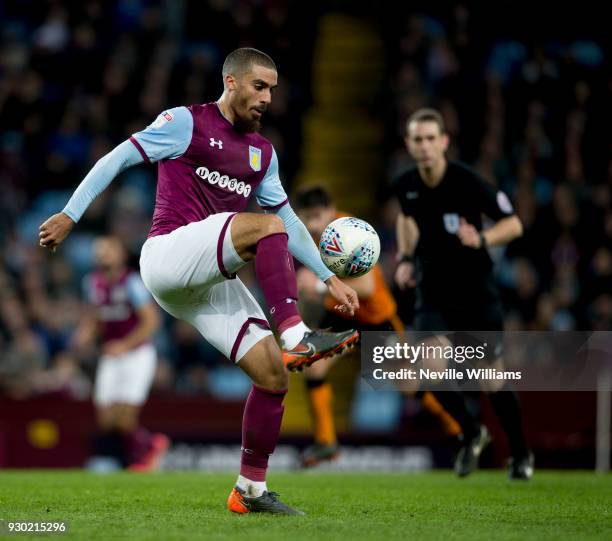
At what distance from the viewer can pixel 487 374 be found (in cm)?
777

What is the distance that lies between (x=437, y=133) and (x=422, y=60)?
7.34m

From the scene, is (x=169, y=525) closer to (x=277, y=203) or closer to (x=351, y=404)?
(x=277, y=203)

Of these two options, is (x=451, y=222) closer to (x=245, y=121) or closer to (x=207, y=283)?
(x=245, y=121)

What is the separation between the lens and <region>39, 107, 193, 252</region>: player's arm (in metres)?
5.07

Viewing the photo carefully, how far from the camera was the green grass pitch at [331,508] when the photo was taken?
187 inches

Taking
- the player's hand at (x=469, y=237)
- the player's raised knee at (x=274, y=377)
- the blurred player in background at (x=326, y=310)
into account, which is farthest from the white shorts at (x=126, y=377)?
the player's raised knee at (x=274, y=377)

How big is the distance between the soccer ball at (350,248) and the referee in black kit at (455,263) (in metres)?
2.14

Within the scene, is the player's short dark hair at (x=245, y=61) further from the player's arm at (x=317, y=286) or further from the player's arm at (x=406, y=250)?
the player's arm at (x=317, y=286)

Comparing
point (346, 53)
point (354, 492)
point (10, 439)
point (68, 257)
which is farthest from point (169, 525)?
point (346, 53)

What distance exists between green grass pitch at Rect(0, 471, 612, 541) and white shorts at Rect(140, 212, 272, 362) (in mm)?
862

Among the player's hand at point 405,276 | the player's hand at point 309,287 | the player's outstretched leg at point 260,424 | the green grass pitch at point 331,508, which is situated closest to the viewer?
the green grass pitch at point 331,508

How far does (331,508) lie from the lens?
5.78 metres

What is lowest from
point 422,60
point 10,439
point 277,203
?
point 10,439

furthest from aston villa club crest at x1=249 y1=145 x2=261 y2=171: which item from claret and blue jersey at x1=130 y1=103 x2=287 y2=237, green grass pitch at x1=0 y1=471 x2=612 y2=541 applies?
green grass pitch at x1=0 y1=471 x2=612 y2=541
